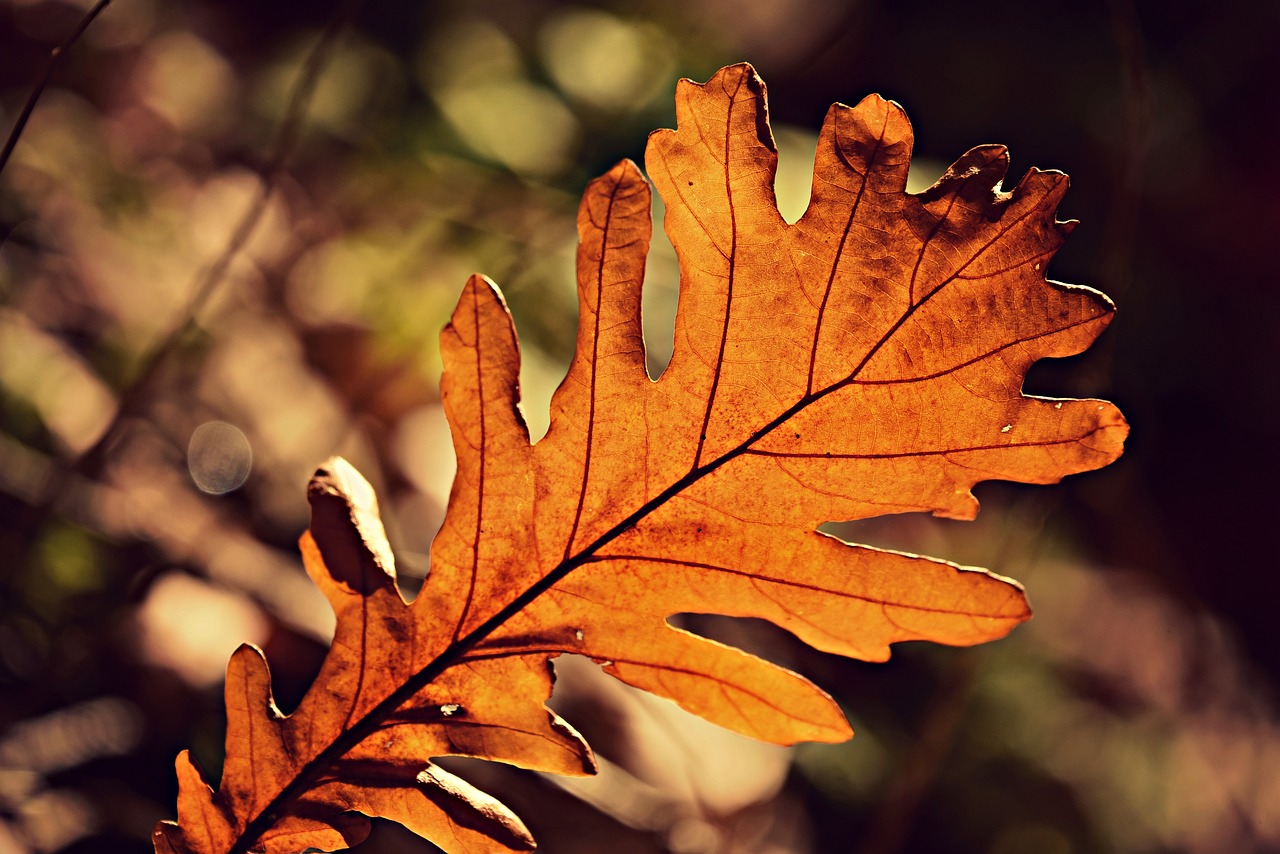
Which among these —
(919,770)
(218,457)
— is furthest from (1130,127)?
(218,457)

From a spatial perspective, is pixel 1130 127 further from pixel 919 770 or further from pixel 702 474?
pixel 919 770

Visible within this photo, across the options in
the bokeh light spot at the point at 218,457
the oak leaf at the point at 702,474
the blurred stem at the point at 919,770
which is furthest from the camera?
the bokeh light spot at the point at 218,457

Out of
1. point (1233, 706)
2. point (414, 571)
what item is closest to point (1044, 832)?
point (1233, 706)

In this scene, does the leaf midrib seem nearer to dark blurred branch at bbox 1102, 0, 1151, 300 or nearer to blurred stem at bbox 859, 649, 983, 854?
dark blurred branch at bbox 1102, 0, 1151, 300

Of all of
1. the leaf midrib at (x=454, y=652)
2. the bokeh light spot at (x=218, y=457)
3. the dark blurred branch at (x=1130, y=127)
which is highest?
the dark blurred branch at (x=1130, y=127)

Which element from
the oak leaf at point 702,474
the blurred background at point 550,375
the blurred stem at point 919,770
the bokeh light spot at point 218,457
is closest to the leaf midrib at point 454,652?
the oak leaf at point 702,474

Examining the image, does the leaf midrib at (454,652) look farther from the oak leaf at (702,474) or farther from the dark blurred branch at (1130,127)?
the dark blurred branch at (1130,127)
